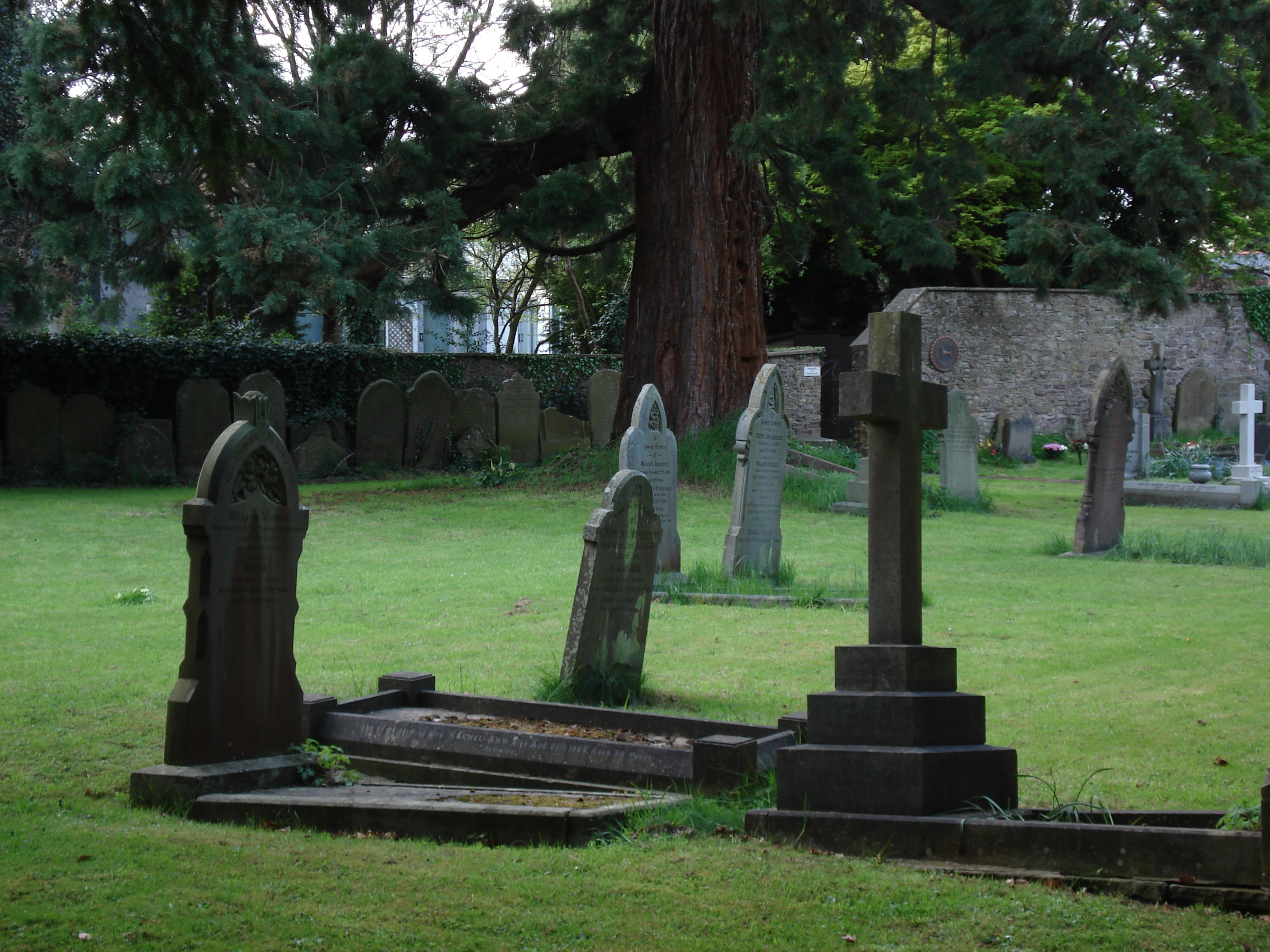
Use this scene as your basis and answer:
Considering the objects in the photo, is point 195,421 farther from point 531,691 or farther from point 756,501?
point 531,691

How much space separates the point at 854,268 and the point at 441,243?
25.1 feet

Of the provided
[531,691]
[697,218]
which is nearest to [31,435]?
[697,218]

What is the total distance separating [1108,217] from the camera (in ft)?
99.0

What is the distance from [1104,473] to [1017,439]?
14732 mm

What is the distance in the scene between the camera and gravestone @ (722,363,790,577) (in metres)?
10.4

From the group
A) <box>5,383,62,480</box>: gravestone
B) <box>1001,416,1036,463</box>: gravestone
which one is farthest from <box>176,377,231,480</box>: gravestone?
<box>1001,416,1036,463</box>: gravestone

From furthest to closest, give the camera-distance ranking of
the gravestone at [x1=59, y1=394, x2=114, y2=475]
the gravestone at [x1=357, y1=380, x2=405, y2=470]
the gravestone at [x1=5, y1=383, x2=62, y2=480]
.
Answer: the gravestone at [x1=357, y1=380, x2=405, y2=470]
the gravestone at [x1=59, y1=394, x2=114, y2=475]
the gravestone at [x1=5, y1=383, x2=62, y2=480]

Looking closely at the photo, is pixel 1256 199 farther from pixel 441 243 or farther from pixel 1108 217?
pixel 1108 217

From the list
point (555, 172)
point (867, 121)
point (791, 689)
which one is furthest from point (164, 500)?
point (791, 689)

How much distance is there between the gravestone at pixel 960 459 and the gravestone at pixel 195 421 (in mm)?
11266

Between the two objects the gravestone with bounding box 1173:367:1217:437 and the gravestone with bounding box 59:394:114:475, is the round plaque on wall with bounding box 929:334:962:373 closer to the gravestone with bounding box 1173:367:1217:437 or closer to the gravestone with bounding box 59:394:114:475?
the gravestone with bounding box 1173:367:1217:437

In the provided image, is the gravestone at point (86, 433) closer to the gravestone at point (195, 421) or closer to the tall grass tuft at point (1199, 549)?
the gravestone at point (195, 421)

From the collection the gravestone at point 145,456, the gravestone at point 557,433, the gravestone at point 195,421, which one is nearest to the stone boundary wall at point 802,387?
the gravestone at point 557,433

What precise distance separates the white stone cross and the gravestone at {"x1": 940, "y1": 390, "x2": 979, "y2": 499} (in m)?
4.63
